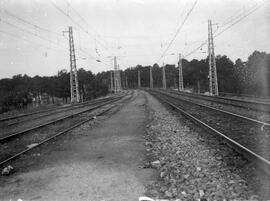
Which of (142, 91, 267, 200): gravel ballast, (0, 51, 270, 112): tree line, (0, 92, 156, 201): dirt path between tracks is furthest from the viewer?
(0, 51, 270, 112): tree line

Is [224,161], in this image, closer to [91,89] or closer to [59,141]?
[59,141]

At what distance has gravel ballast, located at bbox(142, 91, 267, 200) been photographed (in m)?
4.92

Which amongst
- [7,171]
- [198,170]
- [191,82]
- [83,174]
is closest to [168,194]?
[198,170]

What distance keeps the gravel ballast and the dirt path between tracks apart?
367mm

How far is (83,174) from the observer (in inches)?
253

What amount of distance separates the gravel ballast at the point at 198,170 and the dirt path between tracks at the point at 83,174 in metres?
0.37

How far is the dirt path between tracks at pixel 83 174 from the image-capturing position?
5.27 m

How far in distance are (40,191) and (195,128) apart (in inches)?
315

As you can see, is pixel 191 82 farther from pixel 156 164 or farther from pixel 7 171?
pixel 7 171

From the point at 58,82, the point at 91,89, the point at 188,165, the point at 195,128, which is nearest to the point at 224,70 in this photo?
the point at 91,89

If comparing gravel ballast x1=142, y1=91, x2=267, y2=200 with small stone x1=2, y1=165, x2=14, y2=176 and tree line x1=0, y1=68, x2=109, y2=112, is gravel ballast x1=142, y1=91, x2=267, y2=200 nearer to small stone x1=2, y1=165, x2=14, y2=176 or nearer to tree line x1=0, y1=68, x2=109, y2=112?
small stone x1=2, y1=165, x2=14, y2=176

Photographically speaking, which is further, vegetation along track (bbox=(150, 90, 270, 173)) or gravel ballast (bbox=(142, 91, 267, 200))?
vegetation along track (bbox=(150, 90, 270, 173))

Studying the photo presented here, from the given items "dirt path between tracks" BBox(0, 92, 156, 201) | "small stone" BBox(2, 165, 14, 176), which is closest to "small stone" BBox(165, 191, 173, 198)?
"dirt path between tracks" BBox(0, 92, 156, 201)

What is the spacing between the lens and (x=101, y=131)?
42.2 ft
